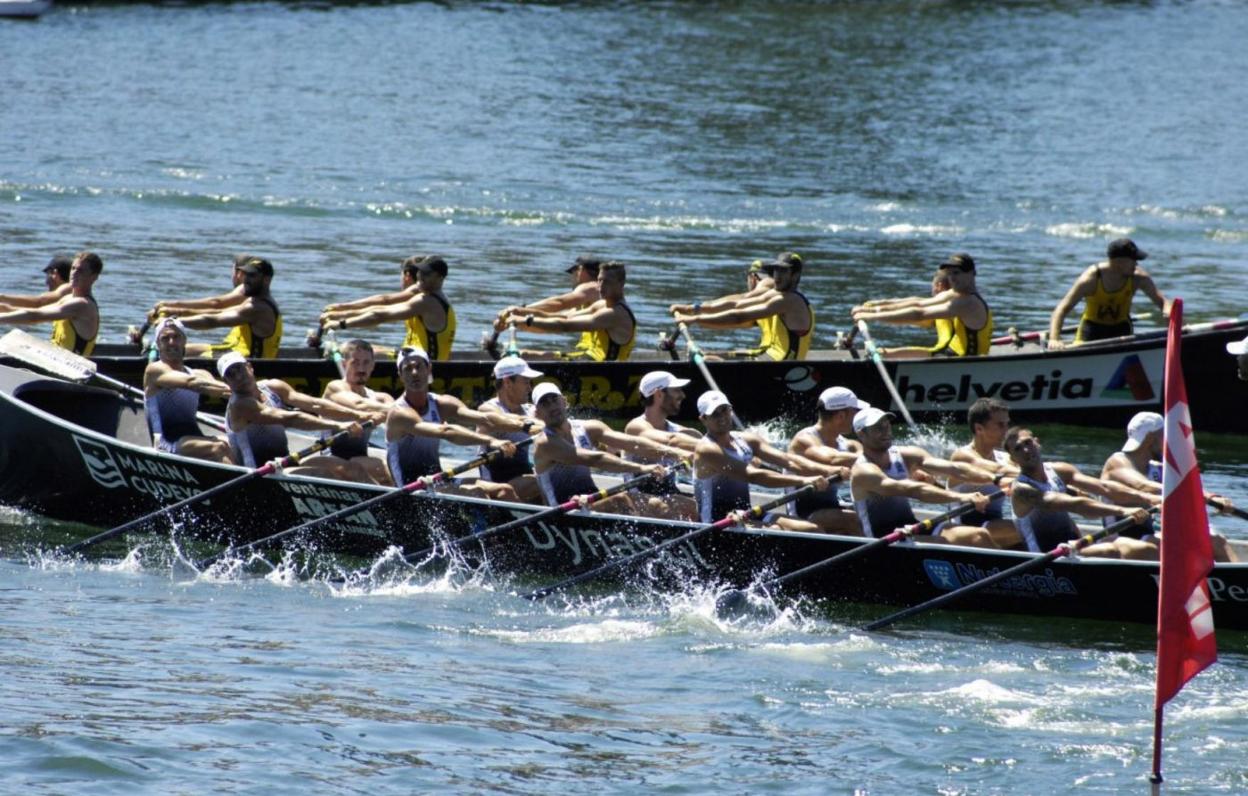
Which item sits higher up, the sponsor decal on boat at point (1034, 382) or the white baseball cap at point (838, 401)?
the white baseball cap at point (838, 401)

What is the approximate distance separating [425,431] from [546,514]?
1.40 m

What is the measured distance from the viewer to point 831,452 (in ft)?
51.2

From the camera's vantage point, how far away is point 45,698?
40.5 ft

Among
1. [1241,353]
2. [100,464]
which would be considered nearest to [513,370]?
[100,464]

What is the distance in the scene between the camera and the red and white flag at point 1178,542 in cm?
917

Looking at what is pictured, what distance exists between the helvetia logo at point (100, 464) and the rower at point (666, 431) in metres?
4.31

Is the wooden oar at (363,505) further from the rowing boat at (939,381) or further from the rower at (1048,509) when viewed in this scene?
the rowing boat at (939,381)

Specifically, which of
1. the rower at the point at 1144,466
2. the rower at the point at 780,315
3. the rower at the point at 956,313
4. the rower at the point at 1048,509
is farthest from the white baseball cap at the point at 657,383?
the rower at the point at 956,313

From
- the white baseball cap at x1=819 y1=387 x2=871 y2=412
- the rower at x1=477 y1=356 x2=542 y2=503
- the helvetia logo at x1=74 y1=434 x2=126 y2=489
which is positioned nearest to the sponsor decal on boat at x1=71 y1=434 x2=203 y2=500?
the helvetia logo at x1=74 y1=434 x2=126 y2=489

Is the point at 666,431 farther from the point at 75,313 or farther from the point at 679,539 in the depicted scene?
the point at 75,313

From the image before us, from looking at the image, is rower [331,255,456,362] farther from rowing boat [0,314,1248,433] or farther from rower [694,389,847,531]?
rower [694,389,847,531]

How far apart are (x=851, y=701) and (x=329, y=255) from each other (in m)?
20.9

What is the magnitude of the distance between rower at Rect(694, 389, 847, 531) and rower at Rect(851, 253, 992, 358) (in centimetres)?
620

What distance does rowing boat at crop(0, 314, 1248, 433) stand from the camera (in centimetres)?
2138
